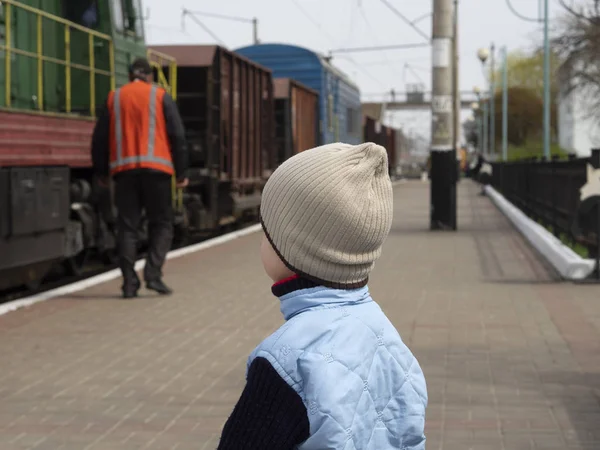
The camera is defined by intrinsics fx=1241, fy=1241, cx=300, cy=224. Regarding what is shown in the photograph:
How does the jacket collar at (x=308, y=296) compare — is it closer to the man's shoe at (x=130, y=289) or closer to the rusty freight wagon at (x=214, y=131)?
the man's shoe at (x=130, y=289)

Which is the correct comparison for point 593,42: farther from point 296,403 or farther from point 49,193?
point 296,403

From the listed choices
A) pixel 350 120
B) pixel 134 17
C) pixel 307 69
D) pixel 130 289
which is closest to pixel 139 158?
pixel 130 289

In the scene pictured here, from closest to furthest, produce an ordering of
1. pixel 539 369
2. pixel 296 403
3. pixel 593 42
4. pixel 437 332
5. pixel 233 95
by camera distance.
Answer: pixel 296 403 → pixel 539 369 → pixel 437 332 → pixel 233 95 → pixel 593 42

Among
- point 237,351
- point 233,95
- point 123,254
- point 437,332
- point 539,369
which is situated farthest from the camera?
point 233,95

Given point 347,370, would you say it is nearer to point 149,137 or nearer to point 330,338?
point 330,338

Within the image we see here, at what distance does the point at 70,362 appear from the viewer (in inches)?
294

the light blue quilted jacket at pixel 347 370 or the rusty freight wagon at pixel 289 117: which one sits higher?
the rusty freight wagon at pixel 289 117

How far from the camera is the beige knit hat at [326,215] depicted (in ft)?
7.45

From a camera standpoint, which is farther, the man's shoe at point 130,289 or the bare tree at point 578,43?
the bare tree at point 578,43

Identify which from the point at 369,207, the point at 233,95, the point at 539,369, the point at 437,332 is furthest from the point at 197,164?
the point at 369,207

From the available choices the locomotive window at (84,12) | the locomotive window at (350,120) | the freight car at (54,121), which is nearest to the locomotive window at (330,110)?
the locomotive window at (350,120)

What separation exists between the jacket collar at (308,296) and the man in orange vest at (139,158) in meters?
8.17

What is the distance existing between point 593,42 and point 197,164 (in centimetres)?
4108

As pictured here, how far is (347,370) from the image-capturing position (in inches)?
86.7
